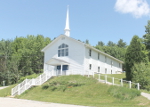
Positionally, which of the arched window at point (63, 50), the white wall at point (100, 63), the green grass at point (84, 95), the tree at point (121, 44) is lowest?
the green grass at point (84, 95)

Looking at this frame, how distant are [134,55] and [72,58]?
30.4 feet

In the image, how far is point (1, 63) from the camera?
49.4 meters

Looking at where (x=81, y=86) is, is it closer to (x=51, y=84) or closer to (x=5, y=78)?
(x=51, y=84)

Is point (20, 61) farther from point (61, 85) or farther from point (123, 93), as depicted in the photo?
point (123, 93)

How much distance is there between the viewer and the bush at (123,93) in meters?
15.0

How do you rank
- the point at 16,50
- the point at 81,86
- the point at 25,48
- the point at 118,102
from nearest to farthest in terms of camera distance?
the point at 118,102
the point at 81,86
the point at 25,48
the point at 16,50

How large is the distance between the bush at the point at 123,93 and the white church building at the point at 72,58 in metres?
8.57

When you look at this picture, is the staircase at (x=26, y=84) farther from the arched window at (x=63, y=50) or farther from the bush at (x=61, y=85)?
the arched window at (x=63, y=50)

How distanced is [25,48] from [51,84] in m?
32.4

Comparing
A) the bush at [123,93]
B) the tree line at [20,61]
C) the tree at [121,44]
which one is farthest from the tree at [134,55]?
the tree at [121,44]

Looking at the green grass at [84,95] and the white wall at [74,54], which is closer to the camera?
the green grass at [84,95]

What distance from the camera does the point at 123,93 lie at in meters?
15.7

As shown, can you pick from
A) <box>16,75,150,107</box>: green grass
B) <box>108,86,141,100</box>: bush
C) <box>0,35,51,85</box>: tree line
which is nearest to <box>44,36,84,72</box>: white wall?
<box>16,75,150,107</box>: green grass

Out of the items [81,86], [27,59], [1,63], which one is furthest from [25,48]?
[81,86]
